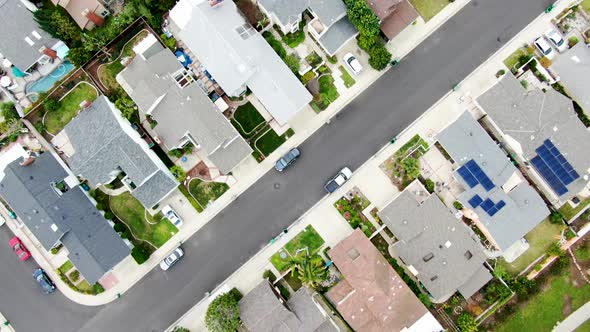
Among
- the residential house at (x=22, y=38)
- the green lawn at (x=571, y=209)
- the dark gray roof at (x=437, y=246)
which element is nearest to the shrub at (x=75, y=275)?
the residential house at (x=22, y=38)

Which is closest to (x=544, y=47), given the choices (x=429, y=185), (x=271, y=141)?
(x=429, y=185)

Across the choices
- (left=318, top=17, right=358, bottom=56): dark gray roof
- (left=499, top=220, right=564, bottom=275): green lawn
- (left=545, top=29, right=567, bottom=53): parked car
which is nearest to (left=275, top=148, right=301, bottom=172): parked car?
(left=318, top=17, right=358, bottom=56): dark gray roof

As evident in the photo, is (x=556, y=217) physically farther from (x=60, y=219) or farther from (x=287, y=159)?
(x=60, y=219)

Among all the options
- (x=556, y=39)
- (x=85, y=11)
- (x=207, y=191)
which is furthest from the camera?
(x=207, y=191)

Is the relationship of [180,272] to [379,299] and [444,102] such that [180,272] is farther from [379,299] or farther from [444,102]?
[444,102]

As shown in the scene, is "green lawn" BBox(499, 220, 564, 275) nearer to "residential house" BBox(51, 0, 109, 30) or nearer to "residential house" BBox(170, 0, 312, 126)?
"residential house" BBox(170, 0, 312, 126)

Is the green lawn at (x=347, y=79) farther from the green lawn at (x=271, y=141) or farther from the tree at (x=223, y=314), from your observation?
the tree at (x=223, y=314)
